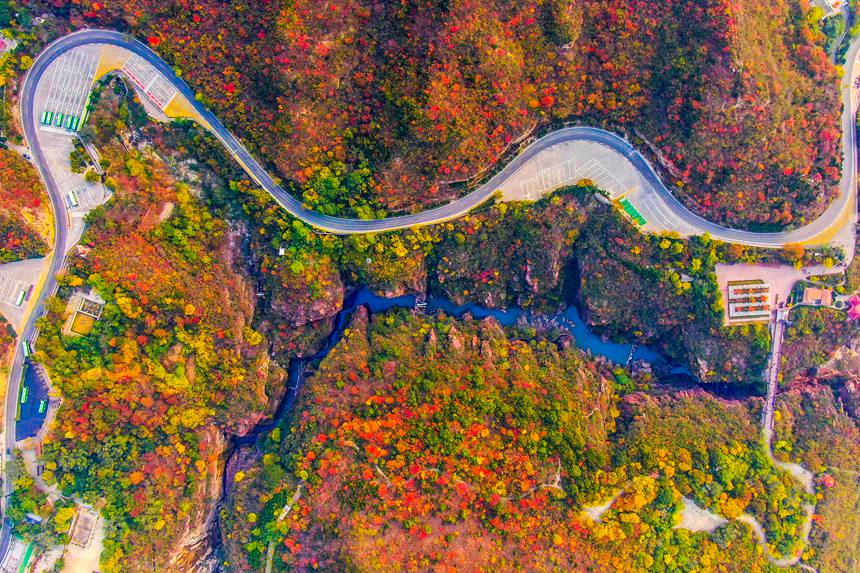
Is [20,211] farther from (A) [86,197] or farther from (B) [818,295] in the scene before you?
Result: (B) [818,295]

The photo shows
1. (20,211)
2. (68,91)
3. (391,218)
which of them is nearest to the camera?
(20,211)

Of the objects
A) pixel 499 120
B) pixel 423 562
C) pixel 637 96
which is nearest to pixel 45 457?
pixel 423 562

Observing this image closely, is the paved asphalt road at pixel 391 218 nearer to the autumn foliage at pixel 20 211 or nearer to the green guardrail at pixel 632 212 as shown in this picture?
the autumn foliage at pixel 20 211

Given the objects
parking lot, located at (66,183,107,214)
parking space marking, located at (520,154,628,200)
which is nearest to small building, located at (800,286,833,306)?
parking space marking, located at (520,154,628,200)

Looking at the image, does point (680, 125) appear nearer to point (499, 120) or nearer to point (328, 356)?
point (499, 120)

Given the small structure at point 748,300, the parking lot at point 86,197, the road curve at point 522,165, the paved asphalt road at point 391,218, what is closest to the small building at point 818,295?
the small structure at point 748,300

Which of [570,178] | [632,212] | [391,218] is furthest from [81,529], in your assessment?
[632,212]

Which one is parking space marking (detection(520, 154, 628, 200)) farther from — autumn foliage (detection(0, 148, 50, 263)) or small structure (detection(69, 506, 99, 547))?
small structure (detection(69, 506, 99, 547))
